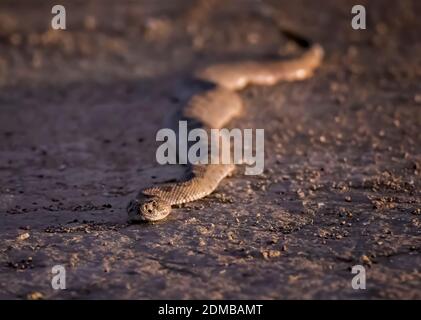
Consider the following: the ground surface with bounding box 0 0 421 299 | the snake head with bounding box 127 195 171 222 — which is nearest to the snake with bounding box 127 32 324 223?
the snake head with bounding box 127 195 171 222

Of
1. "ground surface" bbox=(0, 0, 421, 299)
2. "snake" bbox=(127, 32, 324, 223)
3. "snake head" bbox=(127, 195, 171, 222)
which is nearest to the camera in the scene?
"ground surface" bbox=(0, 0, 421, 299)

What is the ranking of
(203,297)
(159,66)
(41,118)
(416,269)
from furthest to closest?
1. (159,66)
2. (41,118)
3. (416,269)
4. (203,297)

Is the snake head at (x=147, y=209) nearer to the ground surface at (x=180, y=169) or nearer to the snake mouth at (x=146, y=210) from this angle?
the snake mouth at (x=146, y=210)

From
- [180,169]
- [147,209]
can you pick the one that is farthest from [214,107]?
[147,209]

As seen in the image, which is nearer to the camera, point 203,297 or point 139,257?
point 203,297

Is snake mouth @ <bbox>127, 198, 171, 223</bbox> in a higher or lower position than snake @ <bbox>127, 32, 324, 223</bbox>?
lower

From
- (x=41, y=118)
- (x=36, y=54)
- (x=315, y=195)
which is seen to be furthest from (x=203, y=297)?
(x=36, y=54)

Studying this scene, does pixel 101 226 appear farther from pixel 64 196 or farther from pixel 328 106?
pixel 328 106

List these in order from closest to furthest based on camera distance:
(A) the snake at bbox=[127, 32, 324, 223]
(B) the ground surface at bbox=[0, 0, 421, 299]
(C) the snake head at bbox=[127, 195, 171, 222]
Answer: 1. (B) the ground surface at bbox=[0, 0, 421, 299]
2. (C) the snake head at bbox=[127, 195, 171, 222]
3. (A) the snake at bbox=[127, 32, 324, 223]

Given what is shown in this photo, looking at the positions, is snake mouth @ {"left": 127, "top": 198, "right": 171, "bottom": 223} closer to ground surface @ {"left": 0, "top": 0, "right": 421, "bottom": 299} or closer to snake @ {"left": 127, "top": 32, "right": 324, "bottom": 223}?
snake @ {"left": 127, "top": 32, "right": 324, "bottom": 223}

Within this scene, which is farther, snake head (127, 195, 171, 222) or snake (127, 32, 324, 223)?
snake (127, 32, 324, 223)
